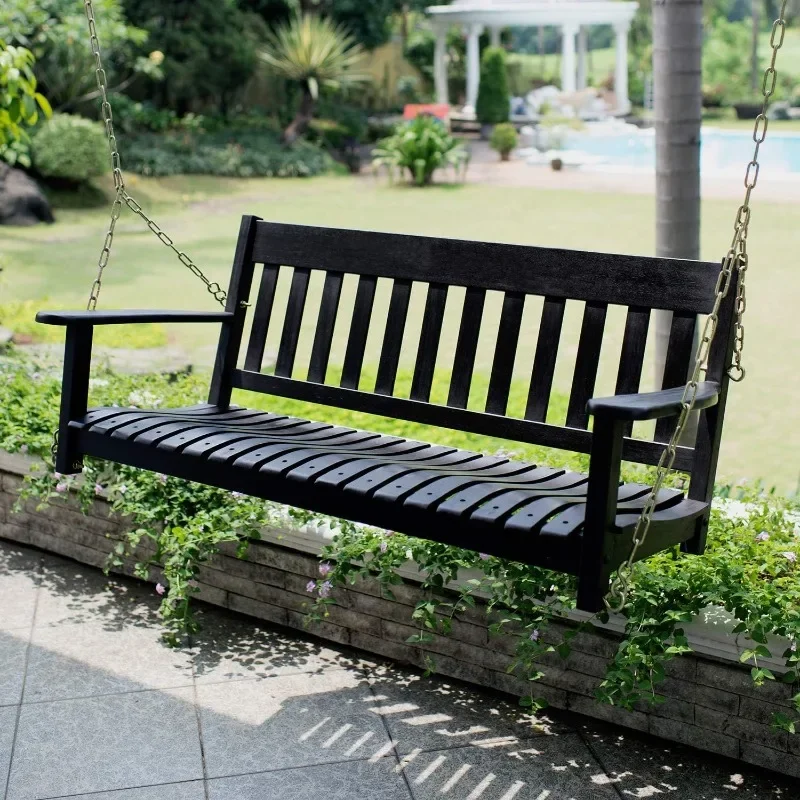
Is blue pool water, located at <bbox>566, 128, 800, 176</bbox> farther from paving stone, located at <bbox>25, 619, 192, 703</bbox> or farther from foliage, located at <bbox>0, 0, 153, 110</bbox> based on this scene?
paving stone, located at <bbox>25, 619, 192, 703</bbox>

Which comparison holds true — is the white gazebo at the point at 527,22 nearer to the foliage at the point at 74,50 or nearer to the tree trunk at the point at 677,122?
the foliage at the point at 74,50

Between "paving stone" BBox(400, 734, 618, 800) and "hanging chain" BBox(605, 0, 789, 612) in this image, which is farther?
"paving stone" BBox(400, 734, 618, 800)

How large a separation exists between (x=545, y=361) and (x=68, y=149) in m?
13.9

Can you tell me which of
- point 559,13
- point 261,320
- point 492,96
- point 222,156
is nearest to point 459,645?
point 261,320

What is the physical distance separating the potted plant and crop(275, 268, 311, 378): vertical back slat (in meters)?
23.9

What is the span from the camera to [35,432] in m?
3.75

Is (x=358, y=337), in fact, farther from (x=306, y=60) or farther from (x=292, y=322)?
(x=306, y=60)

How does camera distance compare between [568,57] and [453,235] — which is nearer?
[453,235]

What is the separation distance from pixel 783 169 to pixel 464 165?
276 inches

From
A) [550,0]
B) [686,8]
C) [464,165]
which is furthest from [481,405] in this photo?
[550,0]

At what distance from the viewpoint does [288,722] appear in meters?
2.85

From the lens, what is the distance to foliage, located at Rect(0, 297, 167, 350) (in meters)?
7.33

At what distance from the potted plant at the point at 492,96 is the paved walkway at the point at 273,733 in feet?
79.7

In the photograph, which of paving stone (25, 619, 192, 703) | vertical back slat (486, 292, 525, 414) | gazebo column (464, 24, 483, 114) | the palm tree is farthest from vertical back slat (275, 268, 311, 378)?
gazebo column (464, 24, 483, 114)
